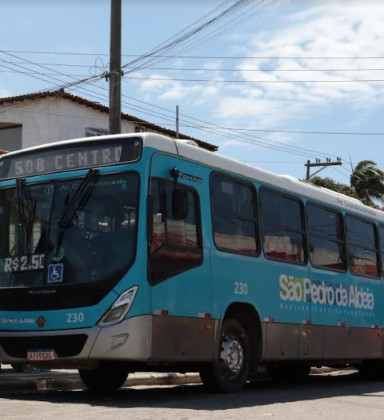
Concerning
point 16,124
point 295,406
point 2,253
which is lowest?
point 295,406

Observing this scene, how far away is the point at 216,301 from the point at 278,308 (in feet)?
5.97

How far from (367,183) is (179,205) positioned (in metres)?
37.7

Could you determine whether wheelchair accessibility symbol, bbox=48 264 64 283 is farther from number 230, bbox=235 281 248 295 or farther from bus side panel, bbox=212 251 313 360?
number 230, bbox=235 281 248 295

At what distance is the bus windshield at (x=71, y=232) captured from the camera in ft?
30.1

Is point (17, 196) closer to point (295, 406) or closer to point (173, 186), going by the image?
point (173, 186)

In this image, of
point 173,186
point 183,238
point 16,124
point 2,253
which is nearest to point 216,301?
point 183,238

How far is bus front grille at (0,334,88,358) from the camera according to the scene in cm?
910

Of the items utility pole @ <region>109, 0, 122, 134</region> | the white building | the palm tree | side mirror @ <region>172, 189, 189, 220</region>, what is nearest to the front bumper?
side mirror @ <region>172, 189, 189, 220</region>

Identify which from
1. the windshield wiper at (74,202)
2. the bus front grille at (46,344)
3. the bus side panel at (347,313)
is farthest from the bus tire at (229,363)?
the windshield wiper at (74,202)

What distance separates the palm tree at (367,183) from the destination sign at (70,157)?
121ft

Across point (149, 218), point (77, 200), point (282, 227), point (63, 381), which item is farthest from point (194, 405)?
point (282, 227)

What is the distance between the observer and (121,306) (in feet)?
29.2

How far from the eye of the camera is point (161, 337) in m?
9.14

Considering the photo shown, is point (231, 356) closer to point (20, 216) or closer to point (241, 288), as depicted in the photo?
point (241, 288)
